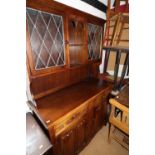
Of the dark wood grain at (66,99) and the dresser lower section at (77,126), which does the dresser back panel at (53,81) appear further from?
the dresser lower section at (77,126)

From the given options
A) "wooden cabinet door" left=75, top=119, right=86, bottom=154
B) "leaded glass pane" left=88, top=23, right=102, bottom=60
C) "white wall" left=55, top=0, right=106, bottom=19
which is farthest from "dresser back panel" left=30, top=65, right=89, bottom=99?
"white wall" left=55, top=0, right=106, bottom=19

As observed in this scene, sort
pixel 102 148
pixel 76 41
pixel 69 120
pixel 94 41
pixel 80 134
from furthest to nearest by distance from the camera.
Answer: pixel 94 41 → pixel 102 148 → pixel 76 41 → pixel 80 134 → pixel 69 120

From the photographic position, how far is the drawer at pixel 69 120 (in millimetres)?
1118

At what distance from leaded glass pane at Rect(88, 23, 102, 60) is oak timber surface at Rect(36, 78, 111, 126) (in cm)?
50

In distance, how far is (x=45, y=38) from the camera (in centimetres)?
124

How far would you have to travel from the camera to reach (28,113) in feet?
4.51

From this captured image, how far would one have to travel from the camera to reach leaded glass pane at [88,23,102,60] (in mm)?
1854

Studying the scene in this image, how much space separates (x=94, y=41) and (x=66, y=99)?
1.14 metres

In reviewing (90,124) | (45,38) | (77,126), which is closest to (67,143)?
(77,126)

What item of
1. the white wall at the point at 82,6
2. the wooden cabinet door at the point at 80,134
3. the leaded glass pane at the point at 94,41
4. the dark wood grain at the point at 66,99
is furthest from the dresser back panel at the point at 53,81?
the white wall at the point at 82,6

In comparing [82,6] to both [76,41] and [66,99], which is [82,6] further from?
[66,99]
